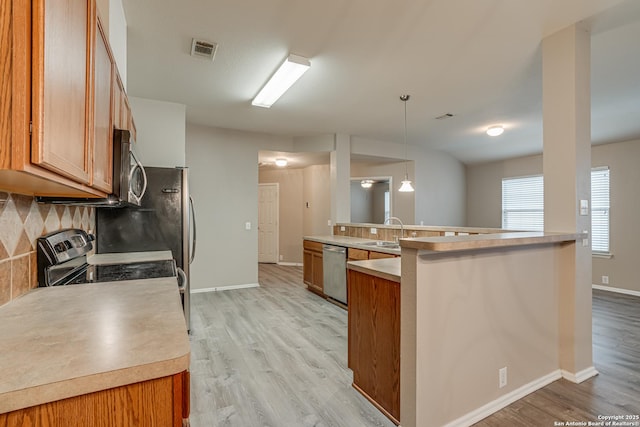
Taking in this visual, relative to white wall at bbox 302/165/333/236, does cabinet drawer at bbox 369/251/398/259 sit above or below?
below

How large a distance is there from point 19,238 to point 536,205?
724 centimetres

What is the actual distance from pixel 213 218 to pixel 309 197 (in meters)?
3.04

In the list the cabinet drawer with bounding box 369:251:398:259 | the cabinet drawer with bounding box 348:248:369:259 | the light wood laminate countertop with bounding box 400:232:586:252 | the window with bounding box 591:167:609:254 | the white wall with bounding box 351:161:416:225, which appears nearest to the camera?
the light wood laminate countertop with bounding box 400:232:586:252

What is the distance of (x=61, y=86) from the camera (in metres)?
0.85

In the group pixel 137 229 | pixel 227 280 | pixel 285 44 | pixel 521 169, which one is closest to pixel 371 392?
pixel 137 229

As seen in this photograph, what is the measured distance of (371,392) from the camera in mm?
1991

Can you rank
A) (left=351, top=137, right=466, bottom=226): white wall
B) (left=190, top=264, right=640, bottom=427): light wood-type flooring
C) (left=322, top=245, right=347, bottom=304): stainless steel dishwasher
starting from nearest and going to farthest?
(left=190, top=264, right=640, bottom=427): light wood-type flooring < (left=322, top=245, right=347, bottom=304): stainless steel dishwasher < (left=351, top=137, right=466, bottom=226): white wall

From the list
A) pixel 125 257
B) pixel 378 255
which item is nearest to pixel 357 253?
pixel 378 255

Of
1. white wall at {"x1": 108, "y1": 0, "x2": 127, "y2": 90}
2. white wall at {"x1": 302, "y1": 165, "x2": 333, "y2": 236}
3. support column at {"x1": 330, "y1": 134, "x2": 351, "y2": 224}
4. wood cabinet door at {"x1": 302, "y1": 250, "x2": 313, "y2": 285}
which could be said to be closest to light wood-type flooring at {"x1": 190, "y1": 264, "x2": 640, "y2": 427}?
wood cabinet door at {"x1": 302, "y1": 250, "x2": 313, "y2": 285}

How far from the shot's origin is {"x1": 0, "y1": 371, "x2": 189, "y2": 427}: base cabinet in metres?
0.64

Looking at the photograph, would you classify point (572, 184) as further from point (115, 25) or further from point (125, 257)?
point (125, 257)

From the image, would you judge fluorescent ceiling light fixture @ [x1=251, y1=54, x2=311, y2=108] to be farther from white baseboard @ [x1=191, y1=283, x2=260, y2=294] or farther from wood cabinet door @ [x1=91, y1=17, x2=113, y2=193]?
white baseboard @ [x1=191, y1=283, x2=260, y2=294]

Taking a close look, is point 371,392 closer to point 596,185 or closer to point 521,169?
point 596,185

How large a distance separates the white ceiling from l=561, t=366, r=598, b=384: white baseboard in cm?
254
